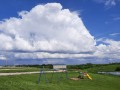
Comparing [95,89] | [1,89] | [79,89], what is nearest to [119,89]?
[95,89]

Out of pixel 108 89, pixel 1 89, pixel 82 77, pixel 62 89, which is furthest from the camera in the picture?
pixel 82 77

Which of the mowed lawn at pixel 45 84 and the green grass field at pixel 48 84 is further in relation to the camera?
the green grass field at pixel 48 84

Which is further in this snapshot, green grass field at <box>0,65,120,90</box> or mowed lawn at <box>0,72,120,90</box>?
green grass field at <box>0,65,120,90</box>

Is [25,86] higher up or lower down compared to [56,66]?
lower down

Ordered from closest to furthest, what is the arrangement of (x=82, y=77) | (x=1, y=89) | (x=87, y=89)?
(x=1, y=89), (x=87, y=89), (x=82, y=77)

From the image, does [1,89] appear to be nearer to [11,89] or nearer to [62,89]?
[11,89]

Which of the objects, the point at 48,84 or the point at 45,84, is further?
the point at 48,84

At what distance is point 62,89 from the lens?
33.1 metres

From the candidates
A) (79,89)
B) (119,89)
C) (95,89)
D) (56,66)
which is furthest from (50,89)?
(56,66)

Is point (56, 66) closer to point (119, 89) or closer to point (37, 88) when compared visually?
point (119, 89)

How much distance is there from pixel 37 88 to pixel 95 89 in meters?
8.64

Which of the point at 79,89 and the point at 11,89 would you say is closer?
the point at 11,89

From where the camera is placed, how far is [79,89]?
3450cm

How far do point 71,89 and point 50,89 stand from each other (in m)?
3.33
